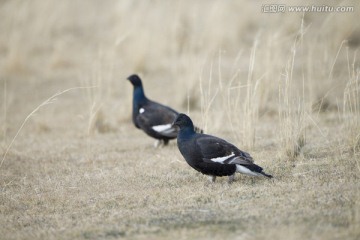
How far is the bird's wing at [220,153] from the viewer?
23.1 ft

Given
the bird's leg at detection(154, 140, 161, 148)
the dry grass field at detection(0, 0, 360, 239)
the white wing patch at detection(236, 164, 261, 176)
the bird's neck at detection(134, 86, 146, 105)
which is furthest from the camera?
the bird's neck at detection(134, 86, 146, 105)

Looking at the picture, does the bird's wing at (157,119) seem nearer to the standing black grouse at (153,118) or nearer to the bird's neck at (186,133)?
the standing black grouse at (153,118)

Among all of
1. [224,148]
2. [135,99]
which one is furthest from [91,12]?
[224,148]

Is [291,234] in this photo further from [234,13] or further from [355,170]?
[234,13]

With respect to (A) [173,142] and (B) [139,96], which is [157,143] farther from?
(B) [139,96]

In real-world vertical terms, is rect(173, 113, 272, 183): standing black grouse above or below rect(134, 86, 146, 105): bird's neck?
below

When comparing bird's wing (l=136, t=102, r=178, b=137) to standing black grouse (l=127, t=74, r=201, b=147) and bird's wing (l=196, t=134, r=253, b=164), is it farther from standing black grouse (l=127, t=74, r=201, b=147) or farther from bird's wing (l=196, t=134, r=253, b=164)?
bird's wing (l=196, t=134, r=253, b=164)

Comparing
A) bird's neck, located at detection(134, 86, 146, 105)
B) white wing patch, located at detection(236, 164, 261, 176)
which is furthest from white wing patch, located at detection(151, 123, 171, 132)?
white wing patch, located at detection(236, 164, 261, 176)

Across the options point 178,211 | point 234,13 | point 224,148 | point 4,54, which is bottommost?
point 178,211

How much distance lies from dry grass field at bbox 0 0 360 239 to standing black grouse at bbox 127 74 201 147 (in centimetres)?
29

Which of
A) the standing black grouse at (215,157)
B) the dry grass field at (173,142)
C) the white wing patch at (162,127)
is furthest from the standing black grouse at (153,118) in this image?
the standing black grouse at (215,157)

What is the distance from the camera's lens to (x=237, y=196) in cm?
654

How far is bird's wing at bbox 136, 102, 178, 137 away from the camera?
392 inches

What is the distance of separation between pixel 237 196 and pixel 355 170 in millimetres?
1521
